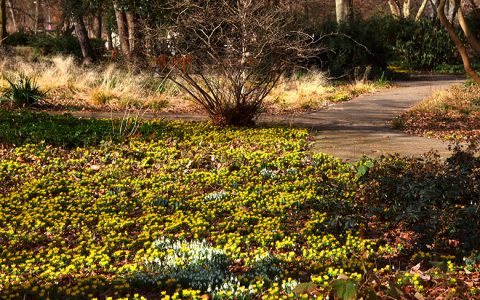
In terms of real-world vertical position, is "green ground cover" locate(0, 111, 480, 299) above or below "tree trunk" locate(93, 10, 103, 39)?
below

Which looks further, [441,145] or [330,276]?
[441,145]

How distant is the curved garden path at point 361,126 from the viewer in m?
8.20

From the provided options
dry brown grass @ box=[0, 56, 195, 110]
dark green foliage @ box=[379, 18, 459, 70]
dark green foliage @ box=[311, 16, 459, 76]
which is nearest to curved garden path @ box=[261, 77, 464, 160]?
dry brown grass @ box=[0, 56, 195, 110]

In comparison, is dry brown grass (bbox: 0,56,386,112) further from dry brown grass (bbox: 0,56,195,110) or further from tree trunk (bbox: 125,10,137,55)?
tree trunk (bbox: 125,10,137,55)

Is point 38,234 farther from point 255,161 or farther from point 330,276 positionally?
point 255,161

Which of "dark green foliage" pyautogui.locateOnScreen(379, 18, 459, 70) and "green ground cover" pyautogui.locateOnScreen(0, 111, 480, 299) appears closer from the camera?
"green ground cover" pyautogui.locateOnScreen(0, 111, 480, 299)

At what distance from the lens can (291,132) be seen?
935 centimetres

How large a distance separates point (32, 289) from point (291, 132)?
6082mm

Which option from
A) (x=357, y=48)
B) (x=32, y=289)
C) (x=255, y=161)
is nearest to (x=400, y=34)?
(x=357, y=48)

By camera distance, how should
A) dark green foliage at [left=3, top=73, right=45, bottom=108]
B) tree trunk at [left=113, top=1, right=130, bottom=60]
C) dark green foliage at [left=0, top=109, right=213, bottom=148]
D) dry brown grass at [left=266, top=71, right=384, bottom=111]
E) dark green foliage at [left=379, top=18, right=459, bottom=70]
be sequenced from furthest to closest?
dark green foliage at [left=379, top=18, right=459, bottom=70] → tree trunk at [left=113, top=1, right=130, bottom=60] → dry brown grass at [left=266, top=71, right=384, bottom=111] → dark green foliage at [left=3, top=73, right=45, bottom=108] → dark green foliage at [left=0, top=109, right=213, bottom=148]

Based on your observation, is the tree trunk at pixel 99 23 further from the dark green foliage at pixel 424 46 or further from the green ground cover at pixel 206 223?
the green ground cover at pixel 206 223

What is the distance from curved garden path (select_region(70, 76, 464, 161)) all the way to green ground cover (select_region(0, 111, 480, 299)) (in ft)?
2.27

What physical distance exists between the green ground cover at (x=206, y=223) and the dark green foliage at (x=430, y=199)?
0.03 m

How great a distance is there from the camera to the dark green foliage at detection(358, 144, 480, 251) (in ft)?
14.8
